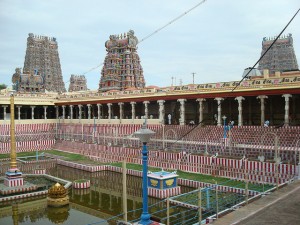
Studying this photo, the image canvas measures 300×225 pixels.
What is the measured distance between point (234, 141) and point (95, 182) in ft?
37.2

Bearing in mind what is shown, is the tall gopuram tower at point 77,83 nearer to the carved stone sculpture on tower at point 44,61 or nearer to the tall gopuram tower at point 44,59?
the carved stone sculpture on tower at point 44,61

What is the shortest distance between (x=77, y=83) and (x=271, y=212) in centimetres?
8254

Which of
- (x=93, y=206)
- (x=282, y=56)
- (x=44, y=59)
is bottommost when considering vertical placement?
(x=93, y=206)

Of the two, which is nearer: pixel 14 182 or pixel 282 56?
pixel 14 182

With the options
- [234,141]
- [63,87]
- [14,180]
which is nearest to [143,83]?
[63,87]

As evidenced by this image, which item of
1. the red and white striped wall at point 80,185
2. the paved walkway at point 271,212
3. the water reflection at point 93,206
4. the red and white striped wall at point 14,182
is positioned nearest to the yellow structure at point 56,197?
the water reflection at point 93,206

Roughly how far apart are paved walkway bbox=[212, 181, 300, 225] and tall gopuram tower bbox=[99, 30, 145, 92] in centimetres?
4933

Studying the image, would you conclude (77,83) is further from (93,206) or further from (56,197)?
(93,206)

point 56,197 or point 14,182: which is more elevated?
point 14,182

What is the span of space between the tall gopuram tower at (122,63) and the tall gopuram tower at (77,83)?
27.2m

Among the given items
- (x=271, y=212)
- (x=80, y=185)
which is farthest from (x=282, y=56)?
(x=271, y=212)

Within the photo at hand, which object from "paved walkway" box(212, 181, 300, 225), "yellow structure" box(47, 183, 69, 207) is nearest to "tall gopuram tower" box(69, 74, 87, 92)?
"yellow structure" box(47, 183, 69, 207)

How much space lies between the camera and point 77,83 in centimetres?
8806

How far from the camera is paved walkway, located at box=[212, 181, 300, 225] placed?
29.6ft
